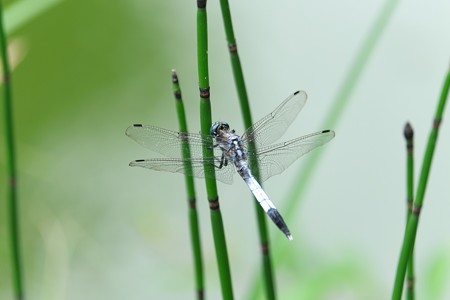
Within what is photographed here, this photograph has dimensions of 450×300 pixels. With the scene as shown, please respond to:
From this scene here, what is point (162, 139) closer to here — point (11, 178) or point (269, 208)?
point (269, 208)

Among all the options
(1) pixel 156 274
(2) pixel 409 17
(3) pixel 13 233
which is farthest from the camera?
(2) pixel 409 17

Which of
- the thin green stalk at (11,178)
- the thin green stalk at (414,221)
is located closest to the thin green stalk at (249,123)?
the thin green stalk at (414,221)

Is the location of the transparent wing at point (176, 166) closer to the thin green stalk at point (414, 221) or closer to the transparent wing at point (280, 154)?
the transparent wing at point (280, 154)

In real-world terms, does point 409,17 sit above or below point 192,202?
above

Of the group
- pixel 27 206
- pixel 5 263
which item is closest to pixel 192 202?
pixel 5 263

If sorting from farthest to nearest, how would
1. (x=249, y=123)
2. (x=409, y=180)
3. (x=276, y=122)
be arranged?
(x=276, y=122)
(x=249, y=123)
(x=409, y=180)

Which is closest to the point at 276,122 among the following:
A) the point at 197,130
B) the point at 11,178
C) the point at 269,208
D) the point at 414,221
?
the point at 269,208

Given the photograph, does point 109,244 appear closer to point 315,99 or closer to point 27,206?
point 27,206
